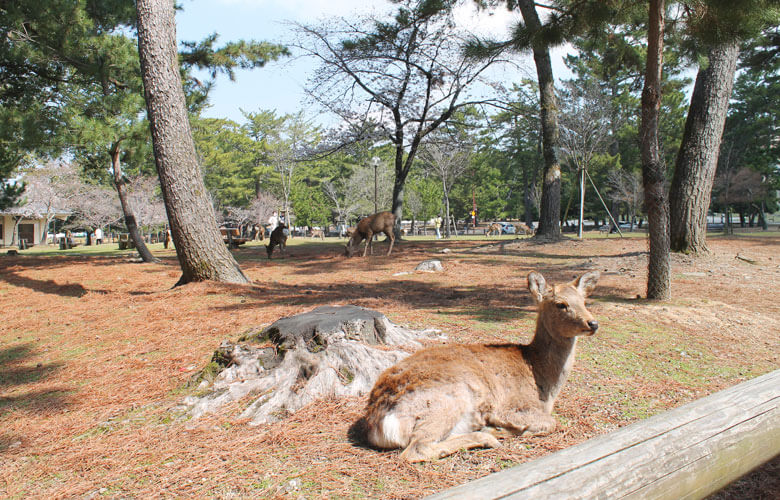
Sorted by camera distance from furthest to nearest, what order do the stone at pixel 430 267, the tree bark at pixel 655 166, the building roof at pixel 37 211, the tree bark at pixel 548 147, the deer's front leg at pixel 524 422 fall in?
the building roof at pixel 37 211 → the tree bark at pixel 548 147 → the stone at pixel 430 267 → the tree bark at pixel 655 166 → the deer's front leg at pixel 524 422

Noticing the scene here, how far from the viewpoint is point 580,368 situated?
4.21 m

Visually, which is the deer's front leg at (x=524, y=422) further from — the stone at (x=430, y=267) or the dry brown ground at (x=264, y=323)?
the stone at (x=430, y=267)

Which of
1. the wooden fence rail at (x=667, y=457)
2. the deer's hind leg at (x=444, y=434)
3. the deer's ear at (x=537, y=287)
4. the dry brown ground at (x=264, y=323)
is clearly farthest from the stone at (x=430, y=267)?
the wooden fence rail at (x=667, y=457)

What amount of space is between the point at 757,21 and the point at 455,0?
44.2 feet

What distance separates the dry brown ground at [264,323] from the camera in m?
2.55

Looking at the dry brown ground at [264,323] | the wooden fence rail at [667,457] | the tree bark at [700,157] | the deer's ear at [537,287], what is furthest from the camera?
the tree bark at [700,157]

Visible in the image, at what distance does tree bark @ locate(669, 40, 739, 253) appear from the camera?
1044 cm

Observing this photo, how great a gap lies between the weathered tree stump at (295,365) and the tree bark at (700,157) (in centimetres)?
915

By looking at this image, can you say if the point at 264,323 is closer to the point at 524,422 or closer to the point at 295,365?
the point at 295,365

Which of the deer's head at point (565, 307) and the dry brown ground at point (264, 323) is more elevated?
the deer's head at point (565, 307)

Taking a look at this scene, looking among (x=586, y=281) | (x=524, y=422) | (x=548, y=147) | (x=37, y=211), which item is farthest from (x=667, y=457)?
(x=37, y=211)

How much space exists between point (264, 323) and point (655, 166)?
615 cm

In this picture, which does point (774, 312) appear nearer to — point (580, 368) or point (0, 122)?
point (580, 368)

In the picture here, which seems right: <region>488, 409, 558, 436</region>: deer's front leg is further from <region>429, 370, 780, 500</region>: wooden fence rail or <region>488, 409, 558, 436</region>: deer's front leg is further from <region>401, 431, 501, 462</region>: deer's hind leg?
<region>429, 370, 780, 500</region>: wooden fence rail
